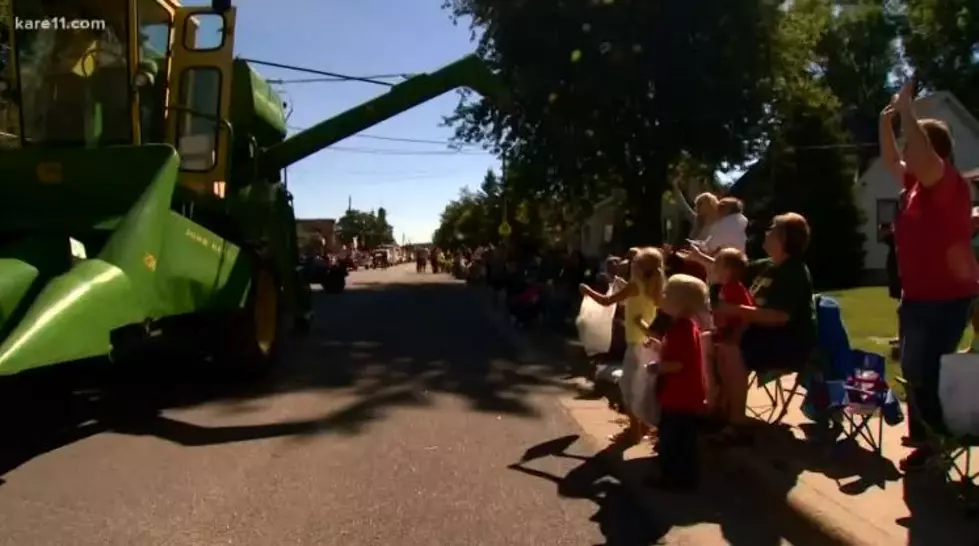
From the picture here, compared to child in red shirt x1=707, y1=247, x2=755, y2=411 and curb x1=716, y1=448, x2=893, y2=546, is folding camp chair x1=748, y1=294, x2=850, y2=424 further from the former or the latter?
curb x1=716, y1=448, x2=893, y2=546

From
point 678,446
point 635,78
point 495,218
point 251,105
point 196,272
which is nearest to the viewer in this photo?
point 678,446

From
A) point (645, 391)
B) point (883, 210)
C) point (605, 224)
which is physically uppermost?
point (605, 224)

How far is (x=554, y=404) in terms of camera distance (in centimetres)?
962

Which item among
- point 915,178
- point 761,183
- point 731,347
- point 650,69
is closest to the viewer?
point 915,178

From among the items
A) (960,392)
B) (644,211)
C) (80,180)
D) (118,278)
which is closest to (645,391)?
(960,392)

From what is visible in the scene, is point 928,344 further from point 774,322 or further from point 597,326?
point 597,326

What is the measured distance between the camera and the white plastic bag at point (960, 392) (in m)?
4.94

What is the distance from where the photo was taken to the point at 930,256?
548 centimetres

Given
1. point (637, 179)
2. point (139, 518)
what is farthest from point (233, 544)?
point (637, 179)

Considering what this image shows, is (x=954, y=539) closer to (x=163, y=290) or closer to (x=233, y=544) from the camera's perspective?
(x=233, y=544)

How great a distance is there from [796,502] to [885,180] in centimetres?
3372

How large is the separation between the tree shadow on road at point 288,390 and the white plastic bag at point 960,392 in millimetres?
4391

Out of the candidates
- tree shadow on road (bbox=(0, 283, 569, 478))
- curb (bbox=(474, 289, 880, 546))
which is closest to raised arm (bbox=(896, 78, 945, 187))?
curb (bbox=(474, 289, 880, 546))

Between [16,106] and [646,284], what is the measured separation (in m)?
6.11
